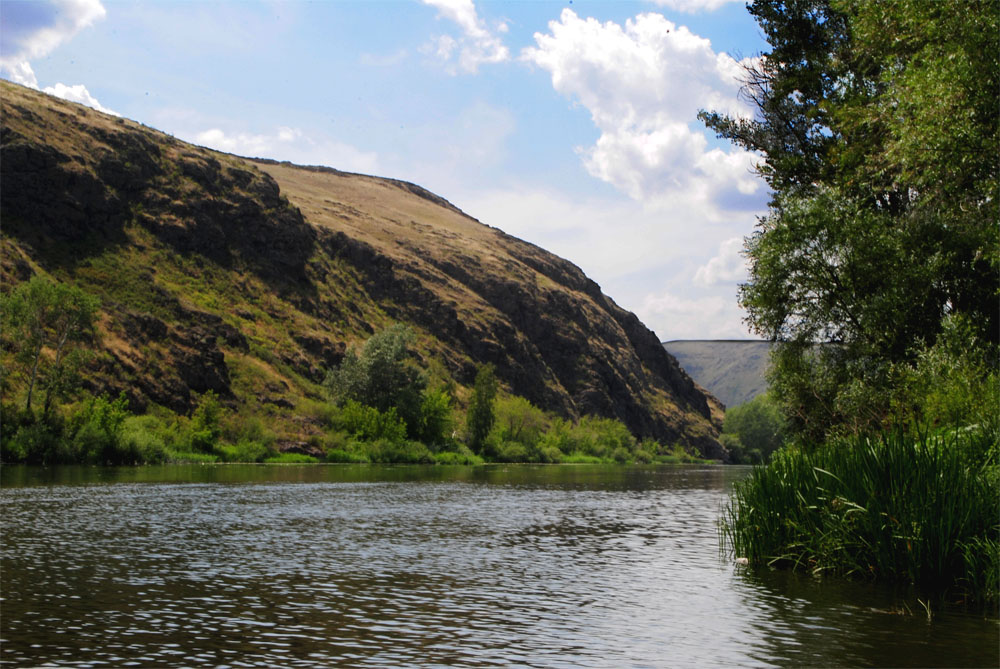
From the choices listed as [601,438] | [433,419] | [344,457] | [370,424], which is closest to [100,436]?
[344,457]

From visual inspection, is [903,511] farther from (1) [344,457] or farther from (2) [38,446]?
(1) [344,457]

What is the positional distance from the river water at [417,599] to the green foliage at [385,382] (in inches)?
3122

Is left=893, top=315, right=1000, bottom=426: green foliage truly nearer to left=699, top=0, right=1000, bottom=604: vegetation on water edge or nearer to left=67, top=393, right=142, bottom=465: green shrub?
left=699, top=0, right=1000, bottom=604: vegetation on water edge

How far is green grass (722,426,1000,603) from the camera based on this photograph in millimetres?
17094

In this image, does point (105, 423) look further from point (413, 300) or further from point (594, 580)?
point (413, 300)

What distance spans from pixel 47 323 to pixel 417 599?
69269 mm

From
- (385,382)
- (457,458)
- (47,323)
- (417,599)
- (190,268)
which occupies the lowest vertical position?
(417,599)

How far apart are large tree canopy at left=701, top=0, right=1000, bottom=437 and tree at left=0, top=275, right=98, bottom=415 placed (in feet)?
185

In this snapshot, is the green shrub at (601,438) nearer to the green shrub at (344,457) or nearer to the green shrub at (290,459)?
the green shrub at (344,457)

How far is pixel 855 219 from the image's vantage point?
109 feet

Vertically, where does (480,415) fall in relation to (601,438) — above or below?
above

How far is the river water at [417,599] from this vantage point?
14031 mm

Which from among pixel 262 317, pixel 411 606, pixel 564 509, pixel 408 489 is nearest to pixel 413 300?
pixel 262 317

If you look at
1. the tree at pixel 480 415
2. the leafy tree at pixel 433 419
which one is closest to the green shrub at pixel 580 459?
the tree at pixel 480 415
